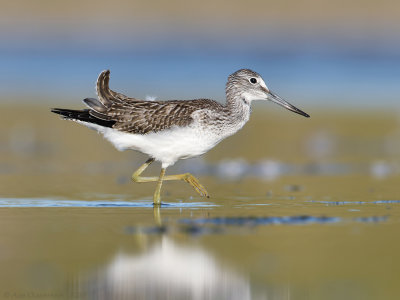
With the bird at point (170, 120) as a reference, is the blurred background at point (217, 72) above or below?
above

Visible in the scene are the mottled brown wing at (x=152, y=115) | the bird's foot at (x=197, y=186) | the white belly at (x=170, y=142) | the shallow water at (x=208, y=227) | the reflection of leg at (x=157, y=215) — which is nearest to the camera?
the shallow water at (x=208, y=227)

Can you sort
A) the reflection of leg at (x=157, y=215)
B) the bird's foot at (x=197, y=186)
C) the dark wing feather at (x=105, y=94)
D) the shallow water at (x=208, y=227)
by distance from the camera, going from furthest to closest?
the dark wing feather at (x=105, y=94), the bird's foot at (x=197, y=186), the reflection of leg at (x=157, y=215), the shallow water at (x=208, y=227)

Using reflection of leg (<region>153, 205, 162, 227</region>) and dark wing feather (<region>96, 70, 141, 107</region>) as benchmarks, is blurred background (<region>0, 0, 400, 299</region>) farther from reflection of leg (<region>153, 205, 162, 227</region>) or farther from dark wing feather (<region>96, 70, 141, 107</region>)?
dark wing feather (<region>96, 70, 141, 107</region>)

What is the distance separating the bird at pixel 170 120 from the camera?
1152cm

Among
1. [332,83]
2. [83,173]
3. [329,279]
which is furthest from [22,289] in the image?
[332,83]

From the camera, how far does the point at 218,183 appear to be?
1354cm

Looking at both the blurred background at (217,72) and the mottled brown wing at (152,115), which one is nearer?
the mottled brown wing at (152,115)

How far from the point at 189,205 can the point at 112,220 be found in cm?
155

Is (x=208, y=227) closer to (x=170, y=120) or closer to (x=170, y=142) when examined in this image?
(x=170, y=142)

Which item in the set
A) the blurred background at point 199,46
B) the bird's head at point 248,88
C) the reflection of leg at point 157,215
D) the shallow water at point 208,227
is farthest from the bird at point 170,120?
the blurred background at point 199,46

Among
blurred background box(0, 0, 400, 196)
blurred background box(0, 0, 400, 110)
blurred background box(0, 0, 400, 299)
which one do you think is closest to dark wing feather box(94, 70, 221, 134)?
blurred background box(0, 0, 400, 299)

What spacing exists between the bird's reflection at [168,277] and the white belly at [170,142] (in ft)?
9.70

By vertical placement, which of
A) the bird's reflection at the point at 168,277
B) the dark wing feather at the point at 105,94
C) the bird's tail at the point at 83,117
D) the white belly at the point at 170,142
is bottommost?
the bird's reflection at the point at 168,277

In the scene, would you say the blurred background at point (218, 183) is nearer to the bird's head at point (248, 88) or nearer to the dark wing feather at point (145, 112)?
the dark wing feather at point (145, 112)
